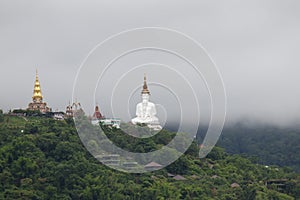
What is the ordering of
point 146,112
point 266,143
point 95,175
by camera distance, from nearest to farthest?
point 95,175 < point 146,112 < point 266,143

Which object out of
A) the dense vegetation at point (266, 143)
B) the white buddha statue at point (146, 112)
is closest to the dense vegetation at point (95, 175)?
the white buddha statue at point (146, 112)

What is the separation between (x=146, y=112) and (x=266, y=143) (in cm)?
3444

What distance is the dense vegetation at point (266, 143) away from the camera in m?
91.5

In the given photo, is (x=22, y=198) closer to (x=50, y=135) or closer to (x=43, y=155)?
(x=43, y=155)

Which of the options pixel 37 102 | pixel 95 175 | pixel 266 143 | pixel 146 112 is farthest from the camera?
pixel 266 143

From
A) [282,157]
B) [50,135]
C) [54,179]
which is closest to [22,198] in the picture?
[54,179]

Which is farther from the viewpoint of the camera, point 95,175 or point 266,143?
point 266,143

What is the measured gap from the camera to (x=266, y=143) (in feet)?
317

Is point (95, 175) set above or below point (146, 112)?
below

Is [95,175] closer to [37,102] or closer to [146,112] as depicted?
[146,112]

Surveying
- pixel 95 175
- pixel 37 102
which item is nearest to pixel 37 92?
pixel 37 102

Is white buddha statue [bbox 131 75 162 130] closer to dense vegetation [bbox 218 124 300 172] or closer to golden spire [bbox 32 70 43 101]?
golden spire [bbox 32 70 43 101]

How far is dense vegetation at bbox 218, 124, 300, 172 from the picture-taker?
3602 inches

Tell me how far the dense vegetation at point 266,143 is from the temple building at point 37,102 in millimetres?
26223
